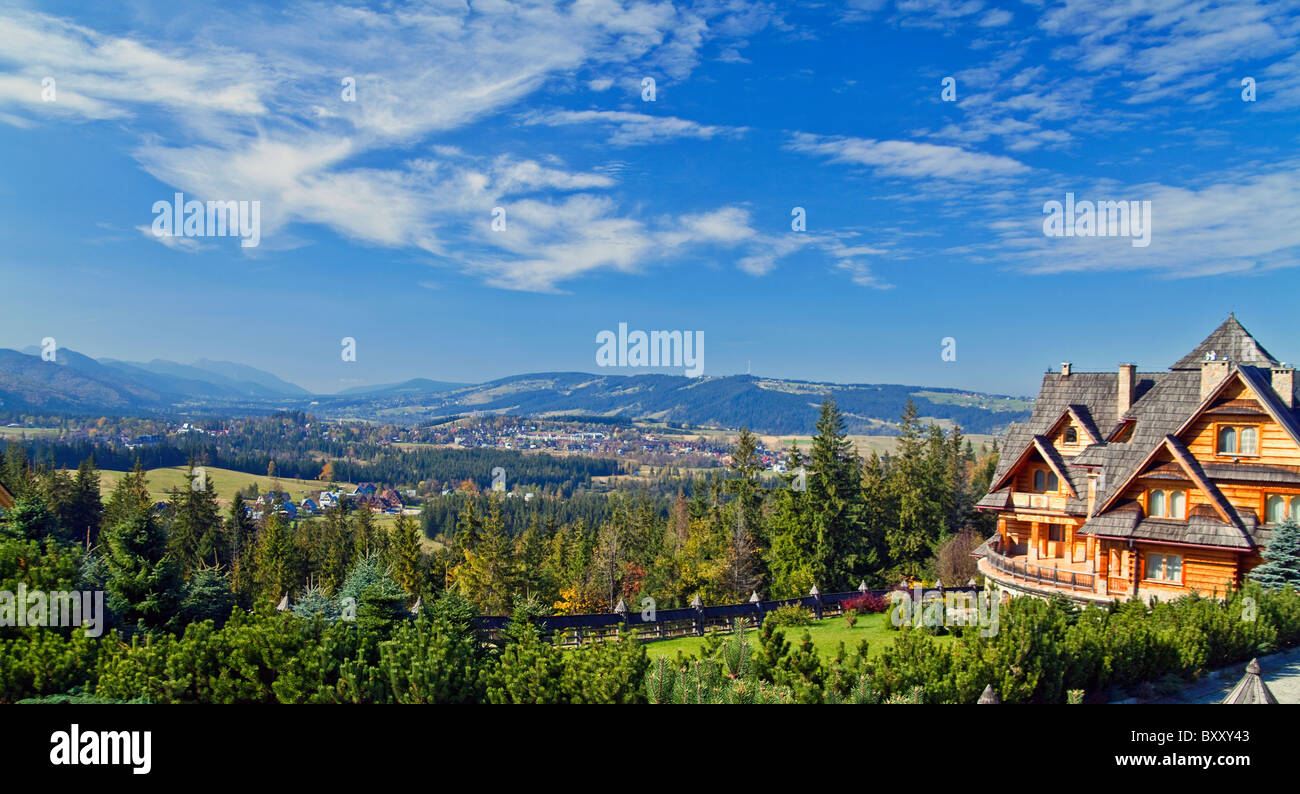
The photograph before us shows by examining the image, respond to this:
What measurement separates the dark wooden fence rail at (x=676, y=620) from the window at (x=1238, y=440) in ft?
28.5

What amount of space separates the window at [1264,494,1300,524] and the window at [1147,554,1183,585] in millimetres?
2615

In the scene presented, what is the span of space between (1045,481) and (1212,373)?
660 cm

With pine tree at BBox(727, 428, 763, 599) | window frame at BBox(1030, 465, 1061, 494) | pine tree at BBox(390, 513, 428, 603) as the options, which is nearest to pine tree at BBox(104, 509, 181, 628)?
pine tree at BBox(390, 513, 428, 603)

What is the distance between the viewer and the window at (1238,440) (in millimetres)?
20859

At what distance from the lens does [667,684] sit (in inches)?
435

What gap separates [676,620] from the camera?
78.9 ft

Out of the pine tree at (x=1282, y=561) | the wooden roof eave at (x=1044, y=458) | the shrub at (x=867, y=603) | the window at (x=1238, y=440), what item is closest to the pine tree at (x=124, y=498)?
the shrub at (x=867, y=603)

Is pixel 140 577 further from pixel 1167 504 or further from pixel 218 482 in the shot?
pixel 218 482

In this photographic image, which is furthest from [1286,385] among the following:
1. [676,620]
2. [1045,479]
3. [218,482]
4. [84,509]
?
[218,482]

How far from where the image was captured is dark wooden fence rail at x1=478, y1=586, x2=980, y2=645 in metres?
21.0

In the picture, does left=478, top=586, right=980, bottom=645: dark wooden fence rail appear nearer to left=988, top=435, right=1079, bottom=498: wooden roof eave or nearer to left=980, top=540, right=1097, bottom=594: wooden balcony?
left=980, top=540, right=1097, bottom=594: wooden balcony

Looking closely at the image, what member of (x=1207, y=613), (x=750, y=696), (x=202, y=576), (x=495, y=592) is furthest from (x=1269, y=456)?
(x=495, y=592)

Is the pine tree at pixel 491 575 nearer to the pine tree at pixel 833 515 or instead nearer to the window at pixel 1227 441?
the pine tree at pixel 833 515
